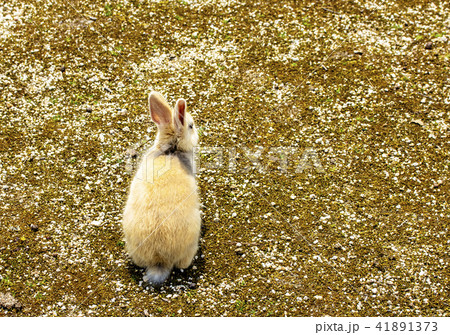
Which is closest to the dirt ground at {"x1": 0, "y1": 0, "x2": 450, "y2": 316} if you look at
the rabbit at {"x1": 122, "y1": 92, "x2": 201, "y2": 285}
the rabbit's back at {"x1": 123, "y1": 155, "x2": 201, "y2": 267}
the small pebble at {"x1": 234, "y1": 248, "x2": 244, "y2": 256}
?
the small pebble at {"x1": 234, "y1": 248, "x2": 244, "y2": 256}

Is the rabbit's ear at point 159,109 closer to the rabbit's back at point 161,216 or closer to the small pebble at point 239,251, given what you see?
the rabbit's back at point 161,216

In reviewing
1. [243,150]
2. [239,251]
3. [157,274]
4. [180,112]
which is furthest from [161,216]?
[243,150]

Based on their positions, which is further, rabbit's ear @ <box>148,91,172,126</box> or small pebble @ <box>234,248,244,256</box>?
small pebble @ <box>234,248,244,256</box>

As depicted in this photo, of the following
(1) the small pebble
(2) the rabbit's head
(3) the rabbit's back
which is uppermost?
(2) the rabbit's head

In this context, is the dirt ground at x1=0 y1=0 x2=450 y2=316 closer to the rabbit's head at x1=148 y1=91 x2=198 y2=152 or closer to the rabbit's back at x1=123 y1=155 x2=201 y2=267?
the rabbit's back at x1=123 y1=155 x2=201 y2=267

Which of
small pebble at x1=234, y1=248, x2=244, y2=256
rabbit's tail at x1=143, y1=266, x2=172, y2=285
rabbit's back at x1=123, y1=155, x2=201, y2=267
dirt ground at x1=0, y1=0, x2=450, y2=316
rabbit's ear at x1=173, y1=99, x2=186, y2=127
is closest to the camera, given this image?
rabbit's back at x1=123, y1=155, x2=201, y2=267

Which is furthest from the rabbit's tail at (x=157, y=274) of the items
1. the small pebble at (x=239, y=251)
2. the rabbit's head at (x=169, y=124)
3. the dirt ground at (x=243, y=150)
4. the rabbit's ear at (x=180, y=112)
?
the rabbit's ear at (x=180, y=112)

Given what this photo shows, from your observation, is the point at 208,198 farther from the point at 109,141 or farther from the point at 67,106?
the point at 67,106
